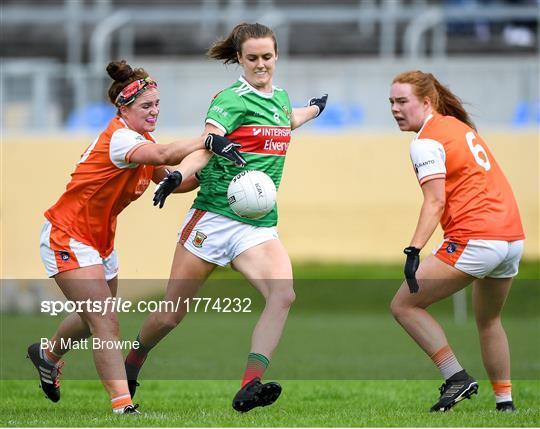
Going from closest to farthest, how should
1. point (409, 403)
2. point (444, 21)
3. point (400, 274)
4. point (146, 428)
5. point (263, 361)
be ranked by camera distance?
point (146, 428)
point (263, 361)
point (409, 403)
point (400, 274)
point (444, 21)

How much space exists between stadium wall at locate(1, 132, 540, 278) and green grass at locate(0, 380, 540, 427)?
32.8ft

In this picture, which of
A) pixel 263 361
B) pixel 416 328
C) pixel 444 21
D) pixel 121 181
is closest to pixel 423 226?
pixel 416 328

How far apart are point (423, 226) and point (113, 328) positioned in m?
1.95

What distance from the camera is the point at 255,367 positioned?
7406 millimetres

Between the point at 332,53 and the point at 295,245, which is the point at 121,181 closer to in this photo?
the point at 295,245

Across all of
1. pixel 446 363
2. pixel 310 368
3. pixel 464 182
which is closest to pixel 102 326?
pixel 446 363

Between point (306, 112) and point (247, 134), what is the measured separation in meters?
0.84

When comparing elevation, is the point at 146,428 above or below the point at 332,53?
above

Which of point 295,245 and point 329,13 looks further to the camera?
point 329,13

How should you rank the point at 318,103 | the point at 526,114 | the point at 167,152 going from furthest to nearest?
the point at 526,114 < the point at 318,103 < the point at 167,152

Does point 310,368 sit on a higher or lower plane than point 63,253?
lower

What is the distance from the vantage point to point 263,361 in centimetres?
744

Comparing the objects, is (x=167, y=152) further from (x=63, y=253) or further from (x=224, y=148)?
(x=63, y=253)

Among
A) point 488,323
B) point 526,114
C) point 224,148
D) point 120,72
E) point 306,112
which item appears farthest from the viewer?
point 526,114
